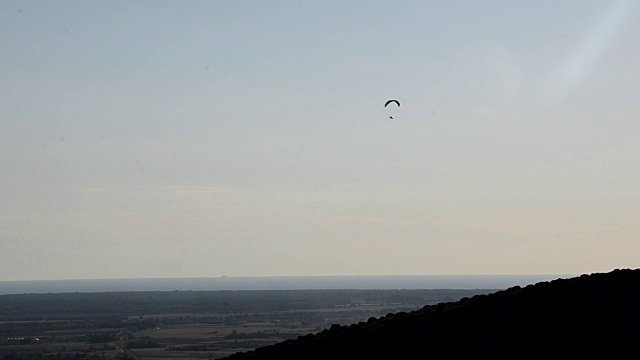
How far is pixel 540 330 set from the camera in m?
29.1

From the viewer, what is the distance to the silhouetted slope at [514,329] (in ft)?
90.6

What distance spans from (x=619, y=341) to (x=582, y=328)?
1.58 meters

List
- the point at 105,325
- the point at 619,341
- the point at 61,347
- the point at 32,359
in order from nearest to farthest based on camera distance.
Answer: the point at 619,341 → the point at 32,359 → the point at 61,347 → the point at 105,325

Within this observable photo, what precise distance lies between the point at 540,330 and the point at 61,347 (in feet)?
417

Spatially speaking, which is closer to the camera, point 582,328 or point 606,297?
point 582,328

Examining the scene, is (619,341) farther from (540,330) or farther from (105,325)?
(105,325)

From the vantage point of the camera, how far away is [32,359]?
124 metres

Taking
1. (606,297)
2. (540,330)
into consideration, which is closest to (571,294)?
(606,297)

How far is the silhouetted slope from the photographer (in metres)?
27.6

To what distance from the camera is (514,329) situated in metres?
29.7

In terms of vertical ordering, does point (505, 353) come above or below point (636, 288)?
below

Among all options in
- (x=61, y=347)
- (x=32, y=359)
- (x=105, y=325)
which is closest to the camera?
(x=32, y=359)

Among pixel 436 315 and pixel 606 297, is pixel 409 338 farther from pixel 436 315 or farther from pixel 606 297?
pixel 606 297

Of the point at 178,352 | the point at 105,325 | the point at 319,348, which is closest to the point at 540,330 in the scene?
the point at 319,348
